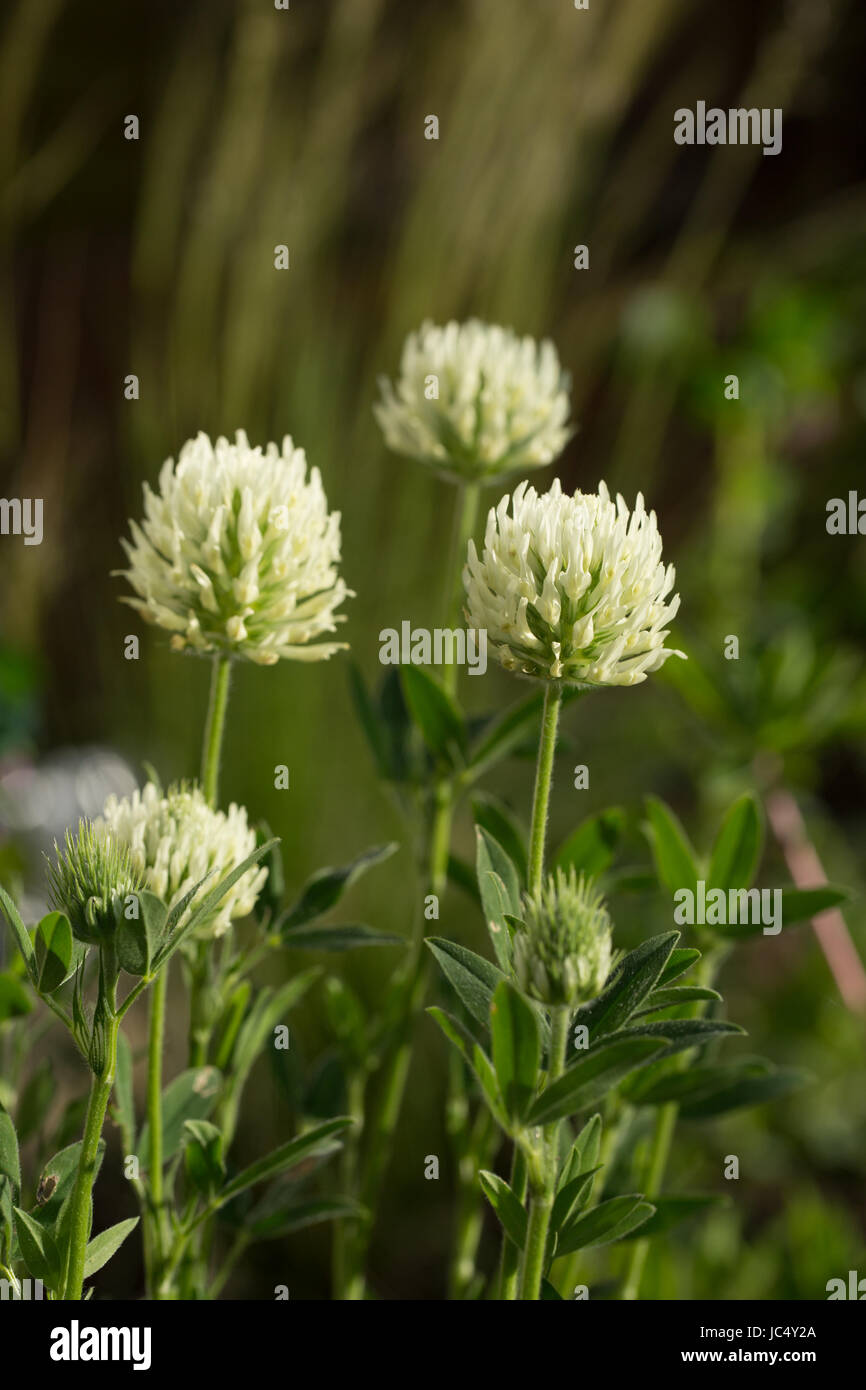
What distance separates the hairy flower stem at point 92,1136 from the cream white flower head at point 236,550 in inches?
4.7

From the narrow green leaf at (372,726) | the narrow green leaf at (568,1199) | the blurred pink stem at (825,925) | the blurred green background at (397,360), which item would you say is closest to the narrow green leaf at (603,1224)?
the narrow green leaf at (568,1199)

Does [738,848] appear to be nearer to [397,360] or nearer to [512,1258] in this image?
[512,1258]

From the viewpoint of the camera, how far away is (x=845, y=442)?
176 centimetres

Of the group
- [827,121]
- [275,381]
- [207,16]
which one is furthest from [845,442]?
[207,16]

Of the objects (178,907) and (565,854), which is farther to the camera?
(565,854)

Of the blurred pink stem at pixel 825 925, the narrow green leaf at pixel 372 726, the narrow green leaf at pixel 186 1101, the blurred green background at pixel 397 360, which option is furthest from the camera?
the blurred green background at pixel 397 360

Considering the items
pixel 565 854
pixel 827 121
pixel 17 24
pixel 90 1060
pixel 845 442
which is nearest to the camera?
pixel 90 1060

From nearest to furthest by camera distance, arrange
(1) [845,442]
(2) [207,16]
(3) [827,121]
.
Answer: (2) [207,16] → (1) [845,442] → (3) [827,121]

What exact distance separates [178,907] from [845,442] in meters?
1.63

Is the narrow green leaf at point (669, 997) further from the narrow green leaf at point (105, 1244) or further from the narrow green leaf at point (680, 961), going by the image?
the narrow green leaf at point (105, 1244)

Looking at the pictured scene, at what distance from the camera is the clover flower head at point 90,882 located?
1.06 feet

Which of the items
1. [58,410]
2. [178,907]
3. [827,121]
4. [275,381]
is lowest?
[178,907]

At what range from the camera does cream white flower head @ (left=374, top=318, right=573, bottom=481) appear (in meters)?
0.52

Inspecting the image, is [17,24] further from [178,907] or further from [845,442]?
[178,907]
